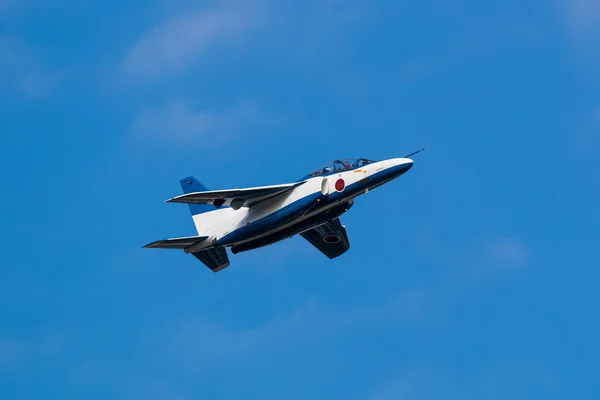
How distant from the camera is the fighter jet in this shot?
2228 inches

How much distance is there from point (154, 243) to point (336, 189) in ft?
32.9

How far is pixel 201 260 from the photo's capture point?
60656mm

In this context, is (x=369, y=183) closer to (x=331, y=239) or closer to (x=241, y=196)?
(x=241, y=196)

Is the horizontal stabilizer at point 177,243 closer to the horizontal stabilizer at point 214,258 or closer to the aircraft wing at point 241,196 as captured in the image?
the horizontal stabilizer at point 214,258

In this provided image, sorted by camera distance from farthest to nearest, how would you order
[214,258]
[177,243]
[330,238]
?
1. [330,238]
2. [214,258]
3. [177,243]

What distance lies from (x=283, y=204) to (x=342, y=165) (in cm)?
383

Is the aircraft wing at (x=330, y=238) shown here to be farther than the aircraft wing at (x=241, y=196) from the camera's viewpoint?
Yes

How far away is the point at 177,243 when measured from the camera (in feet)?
192

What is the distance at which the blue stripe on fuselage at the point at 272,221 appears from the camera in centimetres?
5631

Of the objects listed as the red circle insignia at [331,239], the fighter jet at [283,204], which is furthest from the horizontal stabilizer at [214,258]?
the red circle insignia at [331,239]

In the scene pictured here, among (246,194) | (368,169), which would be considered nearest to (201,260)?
(246,194)

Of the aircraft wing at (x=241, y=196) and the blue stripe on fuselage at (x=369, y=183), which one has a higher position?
the aircraft wing at (x=241, y=196)

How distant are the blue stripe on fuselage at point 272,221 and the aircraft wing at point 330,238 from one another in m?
6.98

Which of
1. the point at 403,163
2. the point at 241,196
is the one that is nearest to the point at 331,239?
the point at 403,163
